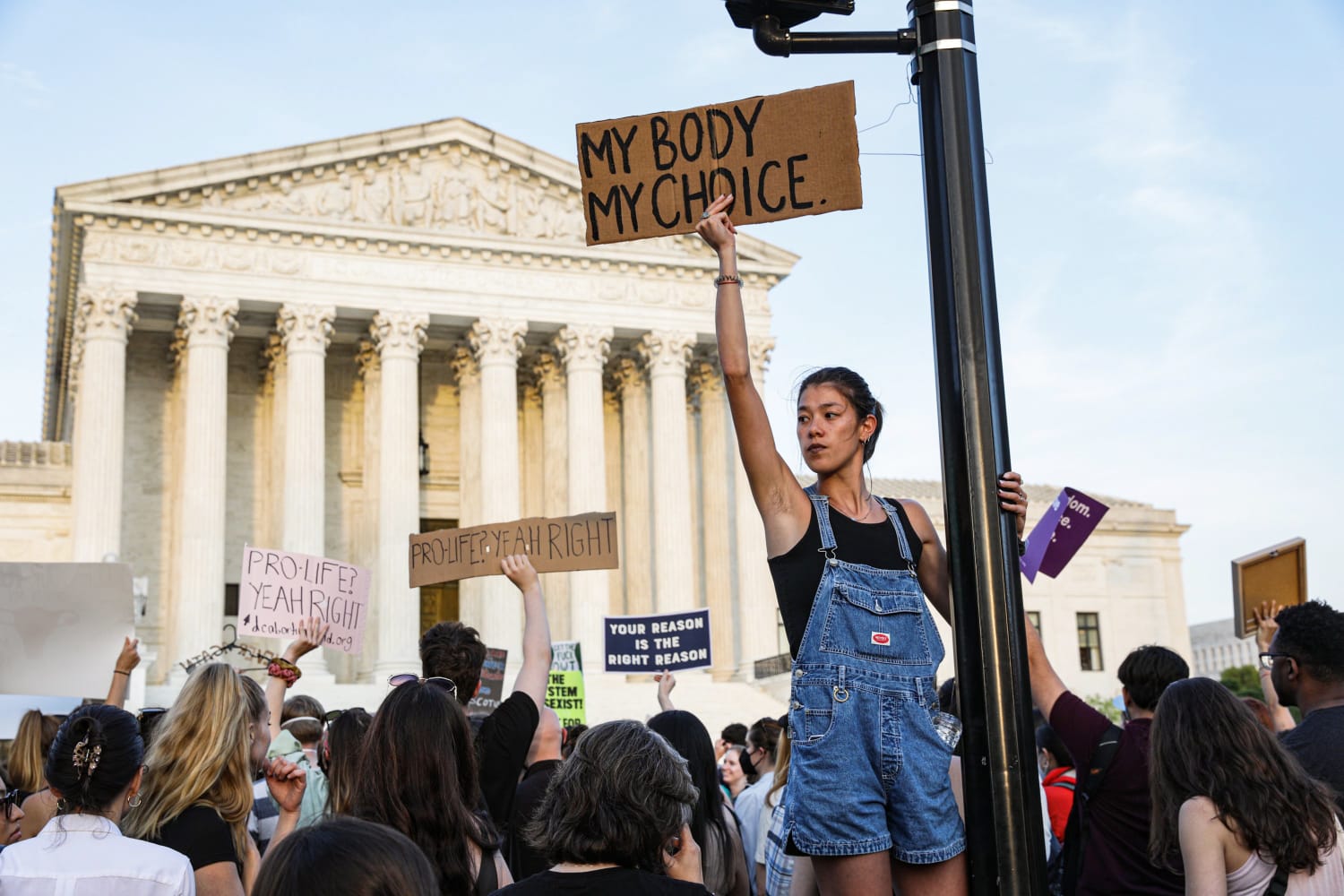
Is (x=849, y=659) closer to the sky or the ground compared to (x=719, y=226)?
closer to the ground

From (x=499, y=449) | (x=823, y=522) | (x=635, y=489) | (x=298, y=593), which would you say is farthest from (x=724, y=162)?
(x=635, y=489)

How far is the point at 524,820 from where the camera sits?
6148 millimetres

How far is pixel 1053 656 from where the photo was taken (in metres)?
50.2

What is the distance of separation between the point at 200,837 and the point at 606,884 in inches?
80.3

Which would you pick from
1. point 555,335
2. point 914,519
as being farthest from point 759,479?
point 555,335

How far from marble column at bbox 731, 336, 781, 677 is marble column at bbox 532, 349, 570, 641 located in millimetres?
5108

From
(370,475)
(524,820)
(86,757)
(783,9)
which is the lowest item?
(524,820)

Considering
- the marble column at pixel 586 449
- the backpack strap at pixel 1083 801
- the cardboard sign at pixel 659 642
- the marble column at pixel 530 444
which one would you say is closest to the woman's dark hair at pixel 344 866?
the backpack strap at pixel 1083 801

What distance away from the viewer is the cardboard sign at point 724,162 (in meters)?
4.62

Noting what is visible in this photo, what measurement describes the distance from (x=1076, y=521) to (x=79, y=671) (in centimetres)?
820

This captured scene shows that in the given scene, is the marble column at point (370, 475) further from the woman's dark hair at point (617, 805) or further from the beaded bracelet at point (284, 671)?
the woman's dark hair at point (617, 805)

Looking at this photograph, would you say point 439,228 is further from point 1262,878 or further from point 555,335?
point 1262,878

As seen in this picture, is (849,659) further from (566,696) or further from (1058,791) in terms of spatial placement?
(566,696)

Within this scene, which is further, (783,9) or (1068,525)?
(1068,525)
